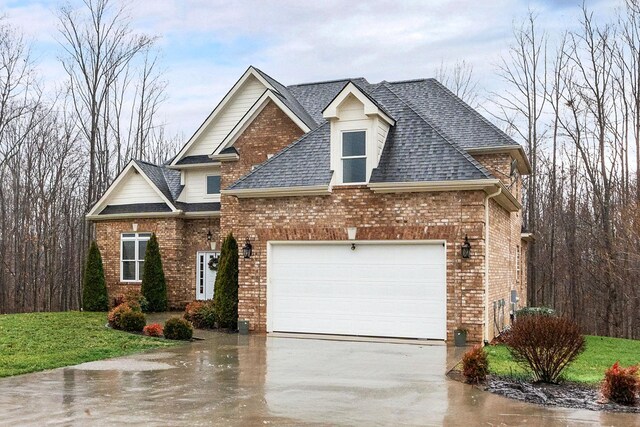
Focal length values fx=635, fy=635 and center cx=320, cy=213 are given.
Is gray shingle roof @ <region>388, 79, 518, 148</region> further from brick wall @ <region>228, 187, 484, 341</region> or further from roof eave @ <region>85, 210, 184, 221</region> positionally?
roof eave @ <region>85, 210, 184, 221</region>

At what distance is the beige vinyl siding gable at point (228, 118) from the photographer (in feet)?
76.2

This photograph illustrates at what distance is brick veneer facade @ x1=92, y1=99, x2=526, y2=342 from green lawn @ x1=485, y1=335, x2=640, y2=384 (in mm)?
1747

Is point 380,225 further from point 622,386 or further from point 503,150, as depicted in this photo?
point 622,386

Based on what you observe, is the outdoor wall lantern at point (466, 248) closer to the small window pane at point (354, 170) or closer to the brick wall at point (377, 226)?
the brick wall at point (377, 226)

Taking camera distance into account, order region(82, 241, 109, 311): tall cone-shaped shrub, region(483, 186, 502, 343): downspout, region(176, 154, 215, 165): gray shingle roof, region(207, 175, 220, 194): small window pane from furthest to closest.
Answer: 1. region(207, 175, 220, 194): small window pane
2. region(176, 154, 215, 165): gray shingle roof
3. region(82, 241, 109, 311): tall cone-shaped shrub
4. region(483, 186, 502, 343): downspout

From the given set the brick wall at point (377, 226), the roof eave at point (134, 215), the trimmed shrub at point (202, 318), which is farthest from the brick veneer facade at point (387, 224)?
the roof eave at point (134, 215)

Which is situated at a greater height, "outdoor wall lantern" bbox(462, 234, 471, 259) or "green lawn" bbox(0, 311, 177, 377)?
"outdoor wall lantern" bbox(462, 234, 471, 259)

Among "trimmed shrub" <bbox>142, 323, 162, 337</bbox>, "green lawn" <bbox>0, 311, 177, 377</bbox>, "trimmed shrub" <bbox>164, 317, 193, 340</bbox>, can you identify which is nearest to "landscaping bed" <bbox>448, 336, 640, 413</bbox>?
"trimmed shrub" <bbox>164, 317, 193, 340</bbox>

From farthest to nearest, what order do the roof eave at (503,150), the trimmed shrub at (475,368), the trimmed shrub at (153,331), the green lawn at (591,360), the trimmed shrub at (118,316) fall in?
the roof eave at (503,150), the trimmed shrub at (118,316), the trimmed shrub at (153,331), the green lawn at (591,360), the trimmed shrub at (475,368)

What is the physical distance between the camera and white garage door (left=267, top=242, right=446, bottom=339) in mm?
15555

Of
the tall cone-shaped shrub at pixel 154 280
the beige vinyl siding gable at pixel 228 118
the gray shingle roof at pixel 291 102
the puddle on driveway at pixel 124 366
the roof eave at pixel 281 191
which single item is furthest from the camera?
the tall cone-shaped shrub at pixel 154 280

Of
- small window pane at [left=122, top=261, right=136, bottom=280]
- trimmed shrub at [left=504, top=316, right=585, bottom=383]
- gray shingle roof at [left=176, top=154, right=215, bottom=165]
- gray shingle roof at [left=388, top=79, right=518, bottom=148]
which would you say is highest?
gray shingle roof at [left=388, top=79, right=518, bottom=148]

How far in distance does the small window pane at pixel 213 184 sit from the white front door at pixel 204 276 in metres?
2.44

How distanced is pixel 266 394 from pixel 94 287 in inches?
658
